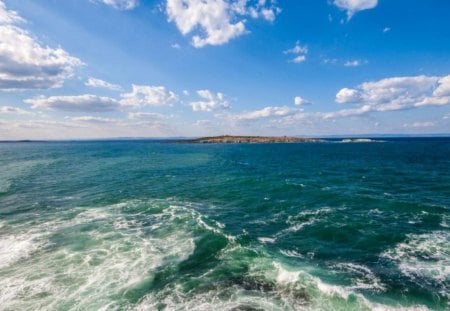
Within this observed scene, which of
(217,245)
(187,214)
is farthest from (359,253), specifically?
(187,214)

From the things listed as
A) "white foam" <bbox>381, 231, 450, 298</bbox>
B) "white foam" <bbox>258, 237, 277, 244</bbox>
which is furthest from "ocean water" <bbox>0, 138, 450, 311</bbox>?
"white foam" <bbox>258, 237, 277, 244</bbox>

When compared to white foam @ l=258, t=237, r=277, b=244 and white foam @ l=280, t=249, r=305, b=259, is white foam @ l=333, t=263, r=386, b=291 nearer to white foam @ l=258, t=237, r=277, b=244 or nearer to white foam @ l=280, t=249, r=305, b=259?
white foam @ l=280, t=249, r=305, b=259

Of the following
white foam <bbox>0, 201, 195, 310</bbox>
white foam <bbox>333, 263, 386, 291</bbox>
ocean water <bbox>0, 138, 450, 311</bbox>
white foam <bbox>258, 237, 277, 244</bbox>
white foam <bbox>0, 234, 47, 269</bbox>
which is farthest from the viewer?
white foam <bbox>258, 237, 277, 244</bbox>

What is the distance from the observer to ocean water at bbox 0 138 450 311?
1514 cm

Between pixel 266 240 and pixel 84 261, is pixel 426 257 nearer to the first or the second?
pixel 266 240

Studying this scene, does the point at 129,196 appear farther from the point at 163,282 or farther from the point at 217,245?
the point at 163,282

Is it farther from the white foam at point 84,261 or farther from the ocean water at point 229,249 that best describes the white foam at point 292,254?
the white foam at point 84,261

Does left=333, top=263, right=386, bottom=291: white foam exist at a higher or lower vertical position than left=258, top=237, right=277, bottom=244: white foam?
lower

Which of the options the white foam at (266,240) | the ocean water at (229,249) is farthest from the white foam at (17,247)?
the white foam at (266,240)

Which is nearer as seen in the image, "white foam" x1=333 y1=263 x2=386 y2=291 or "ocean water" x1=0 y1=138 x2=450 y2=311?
"ocean water" x1=0 y1=138 x2=450 y2=311

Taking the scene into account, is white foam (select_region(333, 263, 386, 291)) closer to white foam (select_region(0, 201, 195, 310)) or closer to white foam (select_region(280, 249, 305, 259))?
white foam (select_region(280, 249, 305, 259))

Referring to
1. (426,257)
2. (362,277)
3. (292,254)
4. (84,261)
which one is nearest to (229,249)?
(292,254)

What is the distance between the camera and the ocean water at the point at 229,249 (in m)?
15.1

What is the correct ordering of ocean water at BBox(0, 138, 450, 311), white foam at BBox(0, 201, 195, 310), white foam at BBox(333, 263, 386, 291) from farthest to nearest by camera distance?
1. white foam at BBox(333, 263, 386, 291)
2. white foam at BBox(0, 201, 195, 310)
3. ocean water at BBox(0, 138, 450, 311)
